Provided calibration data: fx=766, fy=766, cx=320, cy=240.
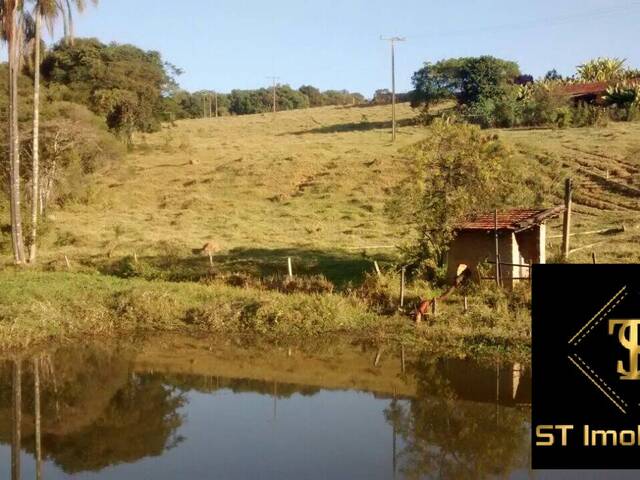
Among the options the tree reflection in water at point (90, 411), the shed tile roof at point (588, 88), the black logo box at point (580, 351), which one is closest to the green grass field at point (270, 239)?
the tree reflection in water at point (90, 411)

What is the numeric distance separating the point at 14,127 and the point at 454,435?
16.4 meters

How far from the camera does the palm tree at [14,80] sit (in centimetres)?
2052

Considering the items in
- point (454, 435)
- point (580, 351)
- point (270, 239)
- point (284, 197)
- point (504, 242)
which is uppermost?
point (284, 197)

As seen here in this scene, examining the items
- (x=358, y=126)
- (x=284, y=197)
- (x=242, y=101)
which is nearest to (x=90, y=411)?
(x=284, y=197)

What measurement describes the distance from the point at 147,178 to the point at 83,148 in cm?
730

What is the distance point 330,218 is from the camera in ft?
105

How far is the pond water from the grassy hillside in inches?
257

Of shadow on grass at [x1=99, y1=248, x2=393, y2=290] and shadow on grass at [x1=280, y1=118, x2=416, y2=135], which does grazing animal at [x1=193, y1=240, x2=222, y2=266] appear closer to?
shadow on grass at [x1=99, y1=248, x2=393, y2=290]

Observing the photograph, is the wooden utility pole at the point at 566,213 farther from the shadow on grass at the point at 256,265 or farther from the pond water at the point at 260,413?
the pond water at the point at 260,413

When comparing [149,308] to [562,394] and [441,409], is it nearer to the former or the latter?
[441,409]

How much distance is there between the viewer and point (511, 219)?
18438 millimetres

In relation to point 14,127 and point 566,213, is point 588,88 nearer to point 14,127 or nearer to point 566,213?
point 566,213

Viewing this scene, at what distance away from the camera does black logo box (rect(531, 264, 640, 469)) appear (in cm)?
528

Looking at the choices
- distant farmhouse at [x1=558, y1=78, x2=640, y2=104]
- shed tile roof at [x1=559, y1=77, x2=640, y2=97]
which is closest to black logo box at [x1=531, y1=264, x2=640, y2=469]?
distant farmhouse at [x1=558, y1=78, x2=640, y2=104]
